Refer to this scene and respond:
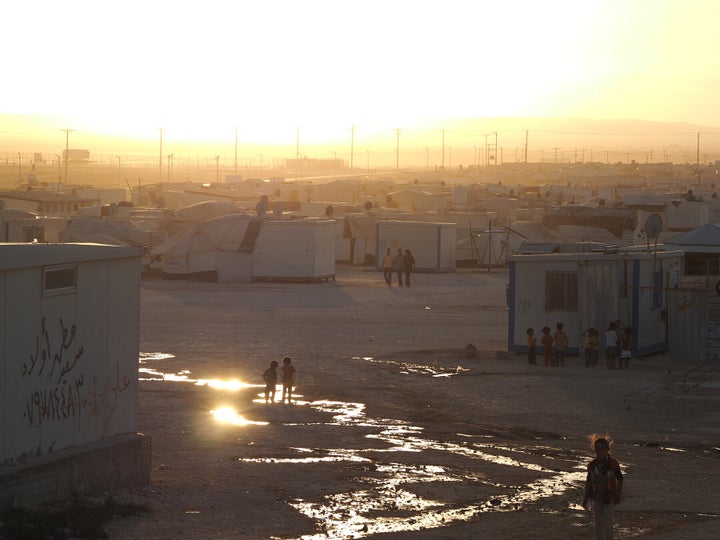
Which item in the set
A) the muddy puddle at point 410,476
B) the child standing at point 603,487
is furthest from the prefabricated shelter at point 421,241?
the child standing at point 603,487

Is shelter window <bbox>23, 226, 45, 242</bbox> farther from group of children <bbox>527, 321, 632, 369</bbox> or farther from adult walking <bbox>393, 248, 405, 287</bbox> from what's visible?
group of children <bbox>527, 321, 632, 369</bbox>

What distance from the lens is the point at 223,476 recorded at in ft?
43.0

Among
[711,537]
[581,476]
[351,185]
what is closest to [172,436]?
[581,476]

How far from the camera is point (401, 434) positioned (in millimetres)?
16141

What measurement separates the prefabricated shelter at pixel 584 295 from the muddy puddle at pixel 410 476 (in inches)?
250

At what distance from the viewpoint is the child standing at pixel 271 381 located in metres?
18.1

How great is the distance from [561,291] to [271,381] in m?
7.12

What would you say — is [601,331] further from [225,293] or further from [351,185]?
[351,185]

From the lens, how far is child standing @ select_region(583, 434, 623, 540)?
1012 centimetres

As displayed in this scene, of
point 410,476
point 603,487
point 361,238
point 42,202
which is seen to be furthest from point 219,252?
point 603,487

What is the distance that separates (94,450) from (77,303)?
54.7 inches

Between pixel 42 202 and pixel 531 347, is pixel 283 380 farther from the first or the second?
pixel 42 202

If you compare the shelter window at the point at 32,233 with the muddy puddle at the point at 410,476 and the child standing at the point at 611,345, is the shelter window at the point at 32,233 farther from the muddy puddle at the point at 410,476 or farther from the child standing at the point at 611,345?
the muddy puddle at the point at 410,476

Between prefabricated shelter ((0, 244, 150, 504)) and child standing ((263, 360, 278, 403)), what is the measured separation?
5138mm
